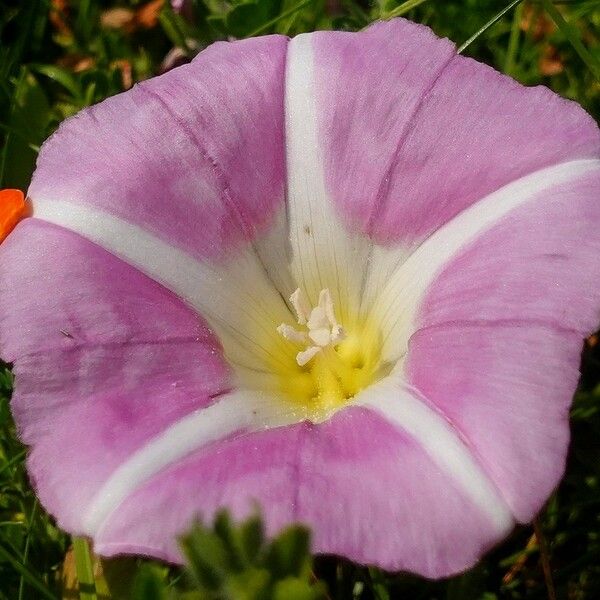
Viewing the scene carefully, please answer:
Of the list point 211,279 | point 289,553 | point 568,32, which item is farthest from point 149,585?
point 568,32

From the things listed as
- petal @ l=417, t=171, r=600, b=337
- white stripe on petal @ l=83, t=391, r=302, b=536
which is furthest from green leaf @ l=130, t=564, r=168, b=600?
petal @ l=417, t=171, r=600, b=337

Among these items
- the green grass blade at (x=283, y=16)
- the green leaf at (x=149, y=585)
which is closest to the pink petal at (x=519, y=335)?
the green leaf at (x=149, y=585)

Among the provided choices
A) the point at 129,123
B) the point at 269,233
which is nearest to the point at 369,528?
the point at 269,233

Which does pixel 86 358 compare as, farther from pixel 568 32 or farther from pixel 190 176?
pixel 568 32

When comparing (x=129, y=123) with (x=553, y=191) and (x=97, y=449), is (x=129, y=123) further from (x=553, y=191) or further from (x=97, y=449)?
(x=553, y=191)

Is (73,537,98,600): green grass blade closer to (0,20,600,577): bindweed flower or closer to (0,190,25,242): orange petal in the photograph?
(0,20,600,577): bindweed flower

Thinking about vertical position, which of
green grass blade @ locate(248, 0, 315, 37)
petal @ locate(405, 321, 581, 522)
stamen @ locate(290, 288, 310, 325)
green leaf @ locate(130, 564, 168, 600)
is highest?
green grass blade @ locate(248, 0, 315, 37)
